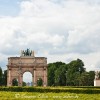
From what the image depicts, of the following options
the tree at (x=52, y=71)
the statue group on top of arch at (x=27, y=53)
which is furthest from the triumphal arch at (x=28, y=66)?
the tree at (x=52, y=71)

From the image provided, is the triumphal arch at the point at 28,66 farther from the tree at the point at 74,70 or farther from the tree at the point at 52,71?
the tree at the point at 52,71

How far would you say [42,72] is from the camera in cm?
8306

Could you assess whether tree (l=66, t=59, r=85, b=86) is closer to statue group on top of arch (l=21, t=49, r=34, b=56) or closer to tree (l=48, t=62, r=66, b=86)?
tree (l=48, t=62, r=66, b=86)

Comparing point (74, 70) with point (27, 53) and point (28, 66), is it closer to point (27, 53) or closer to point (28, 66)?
point (28, 66)

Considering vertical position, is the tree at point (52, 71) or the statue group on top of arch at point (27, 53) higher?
the statue group on top of arch at point (27, 53)

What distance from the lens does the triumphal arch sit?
267 feet

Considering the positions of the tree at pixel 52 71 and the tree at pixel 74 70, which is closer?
the tree at pixel 74 70

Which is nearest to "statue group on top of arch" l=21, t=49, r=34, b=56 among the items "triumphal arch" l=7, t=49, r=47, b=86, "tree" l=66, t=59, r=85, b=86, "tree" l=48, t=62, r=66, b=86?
"triumphal arch" l=7, t=49, r=47, b=86

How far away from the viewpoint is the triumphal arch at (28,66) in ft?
267

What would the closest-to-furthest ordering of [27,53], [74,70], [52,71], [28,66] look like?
[27,53], [28,66], [74,70], [52,71]

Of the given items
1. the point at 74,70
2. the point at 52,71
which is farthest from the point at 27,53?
the point at 52,71

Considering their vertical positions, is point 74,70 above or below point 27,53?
below

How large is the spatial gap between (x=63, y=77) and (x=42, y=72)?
2021 cm

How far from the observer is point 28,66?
82438mm
